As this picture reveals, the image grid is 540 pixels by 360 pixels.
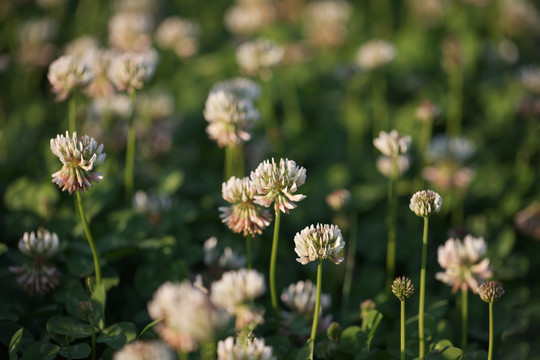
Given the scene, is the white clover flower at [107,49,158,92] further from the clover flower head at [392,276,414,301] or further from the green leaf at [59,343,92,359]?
the clover flower head at [392,276,414,301]

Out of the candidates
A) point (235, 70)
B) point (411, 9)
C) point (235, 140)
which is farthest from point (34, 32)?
point (411, 9)

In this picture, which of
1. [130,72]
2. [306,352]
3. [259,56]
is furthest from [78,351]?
[259,56]

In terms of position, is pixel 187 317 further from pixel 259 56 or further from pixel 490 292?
pixel 259 56

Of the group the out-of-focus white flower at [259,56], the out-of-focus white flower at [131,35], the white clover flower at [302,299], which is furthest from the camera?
the out-of-focus white flower at [131,35]

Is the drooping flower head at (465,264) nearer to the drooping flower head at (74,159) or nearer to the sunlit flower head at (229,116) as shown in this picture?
the sunlit flower head at (229,116)

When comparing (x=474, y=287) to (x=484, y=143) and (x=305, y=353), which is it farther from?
(x=484, y=143)

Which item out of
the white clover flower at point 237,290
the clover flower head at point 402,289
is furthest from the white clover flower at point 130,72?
the clover flower head at point 402,289

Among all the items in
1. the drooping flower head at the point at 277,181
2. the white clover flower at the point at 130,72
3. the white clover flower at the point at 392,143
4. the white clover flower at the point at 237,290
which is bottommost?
the white clover flower at the point at 237,290
